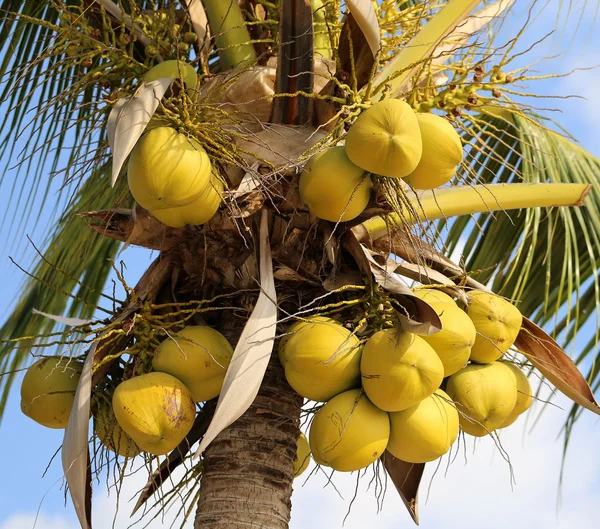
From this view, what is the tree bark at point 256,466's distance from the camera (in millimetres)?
1690

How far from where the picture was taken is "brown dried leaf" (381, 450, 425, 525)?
6.42 feet

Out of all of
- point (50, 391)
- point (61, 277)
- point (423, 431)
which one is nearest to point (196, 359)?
point (50, 391)

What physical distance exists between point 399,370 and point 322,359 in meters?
0.15

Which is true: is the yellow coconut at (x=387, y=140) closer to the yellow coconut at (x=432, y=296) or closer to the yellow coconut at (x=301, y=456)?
the yellow coconut at (x=432, y=296)

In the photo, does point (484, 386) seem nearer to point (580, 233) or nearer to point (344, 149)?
point (344, 149)

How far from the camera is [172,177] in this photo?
1568mm

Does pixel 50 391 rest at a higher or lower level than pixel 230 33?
lower

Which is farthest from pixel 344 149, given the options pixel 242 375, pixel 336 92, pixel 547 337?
pixel 547 337

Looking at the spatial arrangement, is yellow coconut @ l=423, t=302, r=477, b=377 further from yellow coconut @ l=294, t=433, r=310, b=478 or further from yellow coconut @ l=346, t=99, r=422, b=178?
yellow coconut @ l=294, t=433, r=310, b=478

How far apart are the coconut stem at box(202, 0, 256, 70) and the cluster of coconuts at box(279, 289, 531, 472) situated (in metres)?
0.75

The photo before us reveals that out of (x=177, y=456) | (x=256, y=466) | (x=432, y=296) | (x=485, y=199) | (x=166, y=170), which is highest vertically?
(x=485, y=199)

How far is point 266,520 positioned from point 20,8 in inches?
84.2

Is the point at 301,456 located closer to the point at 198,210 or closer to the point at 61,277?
the point at 198,210

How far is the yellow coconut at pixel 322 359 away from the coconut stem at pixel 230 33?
0.75 m
